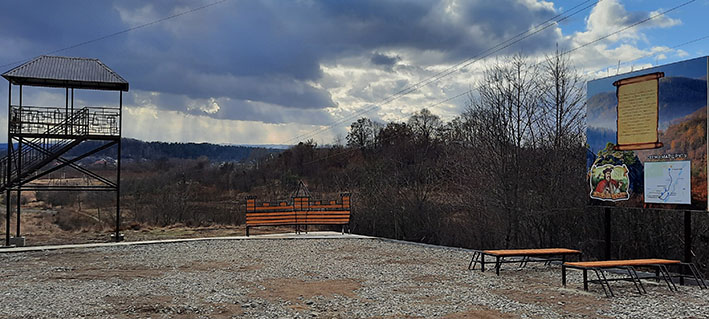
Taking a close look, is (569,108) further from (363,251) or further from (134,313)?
(134,313)

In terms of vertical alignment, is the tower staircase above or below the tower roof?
below

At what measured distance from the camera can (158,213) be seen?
29359 millimetres

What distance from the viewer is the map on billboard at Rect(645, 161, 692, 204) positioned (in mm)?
9352

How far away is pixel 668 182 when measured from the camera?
9.64m

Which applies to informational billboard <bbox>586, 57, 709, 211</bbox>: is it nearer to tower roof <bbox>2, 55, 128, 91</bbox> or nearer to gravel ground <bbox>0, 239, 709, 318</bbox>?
gravel ground <bbox>0, 239, 709, 318</bbox>

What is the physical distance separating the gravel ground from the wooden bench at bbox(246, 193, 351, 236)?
5596 mm

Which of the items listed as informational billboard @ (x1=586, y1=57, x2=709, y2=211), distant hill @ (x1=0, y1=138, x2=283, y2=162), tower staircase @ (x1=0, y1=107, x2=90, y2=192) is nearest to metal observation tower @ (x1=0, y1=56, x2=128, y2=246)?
tower staircase @ (x1=0, y1=107, x2=90, y2=192)

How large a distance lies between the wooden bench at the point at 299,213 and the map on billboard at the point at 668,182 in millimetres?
11508

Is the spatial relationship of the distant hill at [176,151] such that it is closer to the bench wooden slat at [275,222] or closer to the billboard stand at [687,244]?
the bench wooden slat at [275,222]

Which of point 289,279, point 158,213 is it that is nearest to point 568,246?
point 289,279

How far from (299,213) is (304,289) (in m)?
11.2

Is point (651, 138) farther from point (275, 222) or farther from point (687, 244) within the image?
point (275, 222)

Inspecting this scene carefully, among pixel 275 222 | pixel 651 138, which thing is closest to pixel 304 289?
pixel 651 138

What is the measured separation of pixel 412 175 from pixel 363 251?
11960 millimetres
